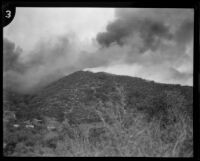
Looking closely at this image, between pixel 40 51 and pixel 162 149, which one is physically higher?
pixel 40 51

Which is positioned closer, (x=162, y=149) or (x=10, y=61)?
(x=162, y=149)

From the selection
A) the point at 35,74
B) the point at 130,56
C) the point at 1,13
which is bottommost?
the point at 35,74

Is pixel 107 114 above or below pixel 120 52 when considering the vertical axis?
below

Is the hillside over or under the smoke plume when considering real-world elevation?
under

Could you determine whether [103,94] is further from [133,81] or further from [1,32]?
[1,32]

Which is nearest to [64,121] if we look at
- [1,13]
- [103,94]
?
[103,94]

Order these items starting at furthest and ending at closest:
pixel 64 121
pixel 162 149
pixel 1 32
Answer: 1. pixel 64 121
2. pixel 162 149
3. pixel 1 32

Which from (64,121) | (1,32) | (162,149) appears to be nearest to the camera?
(1,32)

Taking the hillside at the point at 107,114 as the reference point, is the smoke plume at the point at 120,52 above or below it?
above
